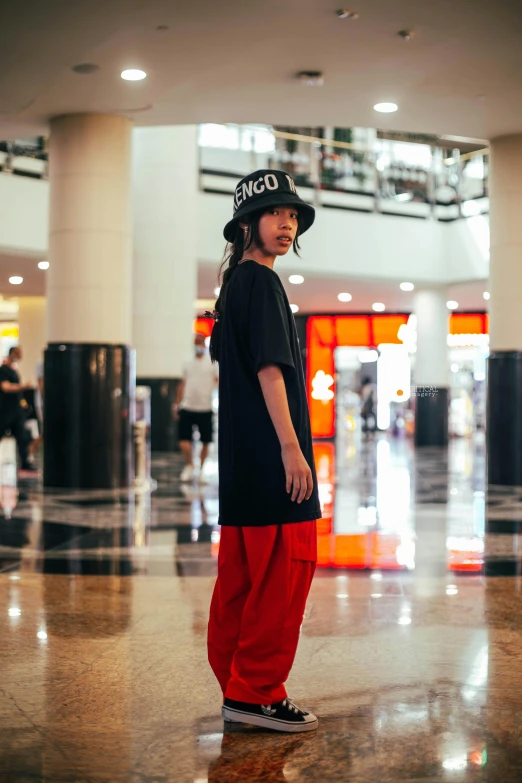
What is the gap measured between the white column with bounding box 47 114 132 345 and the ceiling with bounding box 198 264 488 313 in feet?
26.0

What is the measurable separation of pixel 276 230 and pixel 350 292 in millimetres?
19743

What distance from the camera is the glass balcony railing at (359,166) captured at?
1823cm

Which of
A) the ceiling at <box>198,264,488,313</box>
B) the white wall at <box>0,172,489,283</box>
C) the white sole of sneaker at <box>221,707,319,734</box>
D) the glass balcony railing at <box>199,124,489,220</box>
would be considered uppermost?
the glass balcony railing at <box>199,124,489,220</box>

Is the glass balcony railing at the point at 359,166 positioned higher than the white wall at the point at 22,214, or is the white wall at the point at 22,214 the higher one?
the glass balcony railing at the point at 359,166

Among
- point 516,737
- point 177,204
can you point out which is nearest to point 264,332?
point 516,737

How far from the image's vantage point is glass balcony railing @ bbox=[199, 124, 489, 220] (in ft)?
59.8

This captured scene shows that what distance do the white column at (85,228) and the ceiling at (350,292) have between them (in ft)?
26.0

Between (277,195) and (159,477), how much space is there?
9521 mm

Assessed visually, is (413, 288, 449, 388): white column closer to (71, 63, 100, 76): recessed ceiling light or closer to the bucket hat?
(71, 63, 100, 76): recessed ceiling light

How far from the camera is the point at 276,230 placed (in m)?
3.27

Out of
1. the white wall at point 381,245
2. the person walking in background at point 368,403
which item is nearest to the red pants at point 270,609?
the white wall at point 381,245

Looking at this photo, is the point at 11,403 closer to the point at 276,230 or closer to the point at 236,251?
the point at 236,251

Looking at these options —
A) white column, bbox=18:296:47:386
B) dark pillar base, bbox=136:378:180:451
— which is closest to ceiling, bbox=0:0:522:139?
dark pillar base, bbox=136:378:180:451

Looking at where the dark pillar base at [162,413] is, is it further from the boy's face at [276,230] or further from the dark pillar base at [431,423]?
the boy's face at [276,230]
